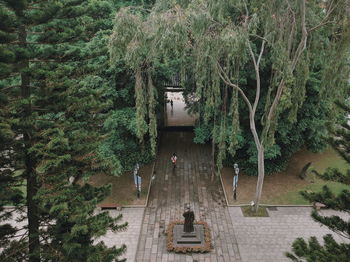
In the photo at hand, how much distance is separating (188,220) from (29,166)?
6.25 metres

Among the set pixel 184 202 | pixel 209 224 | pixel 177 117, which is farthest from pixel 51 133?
pixel 177 117

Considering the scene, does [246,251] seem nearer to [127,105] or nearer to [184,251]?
[184,251]

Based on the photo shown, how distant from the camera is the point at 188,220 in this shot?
10719mm

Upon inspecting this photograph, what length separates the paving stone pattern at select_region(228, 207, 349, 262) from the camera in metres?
10.5

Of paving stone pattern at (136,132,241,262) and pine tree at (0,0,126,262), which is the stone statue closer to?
paving stone pattern at (136,132,241,262)

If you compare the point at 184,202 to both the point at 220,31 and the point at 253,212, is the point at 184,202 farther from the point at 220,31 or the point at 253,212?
Answer: the point at 220,31

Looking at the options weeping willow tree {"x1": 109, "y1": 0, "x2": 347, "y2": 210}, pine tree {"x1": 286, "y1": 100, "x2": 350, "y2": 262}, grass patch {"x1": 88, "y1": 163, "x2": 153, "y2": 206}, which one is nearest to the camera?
pine tree {"x1": 286, "y1": 100, "x2": 350, "y2": 262}

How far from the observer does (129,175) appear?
15258mm

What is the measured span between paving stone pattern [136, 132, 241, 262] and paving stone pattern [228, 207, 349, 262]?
0.35 m

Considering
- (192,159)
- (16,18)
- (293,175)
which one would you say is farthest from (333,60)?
(192,159)

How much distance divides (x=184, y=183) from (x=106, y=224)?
9.21 meters

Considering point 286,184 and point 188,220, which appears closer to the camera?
point 188,220

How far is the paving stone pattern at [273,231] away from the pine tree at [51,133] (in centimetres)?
585

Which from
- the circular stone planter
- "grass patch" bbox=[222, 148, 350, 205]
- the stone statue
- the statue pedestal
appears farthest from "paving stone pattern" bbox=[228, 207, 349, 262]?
the stone statue
